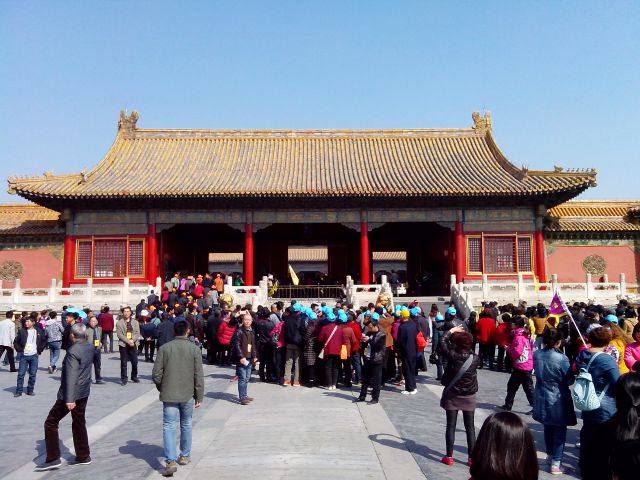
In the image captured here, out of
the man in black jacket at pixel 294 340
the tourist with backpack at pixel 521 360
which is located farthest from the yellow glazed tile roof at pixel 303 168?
the tourist with backpack at pixel 521 360

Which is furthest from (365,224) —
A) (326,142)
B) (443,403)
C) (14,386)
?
(443,403)

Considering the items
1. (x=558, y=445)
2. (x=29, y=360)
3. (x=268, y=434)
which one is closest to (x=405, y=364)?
(x=268, y=434)

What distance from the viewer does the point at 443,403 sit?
243 inches

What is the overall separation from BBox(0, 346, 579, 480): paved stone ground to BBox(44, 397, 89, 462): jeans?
18 centimetres

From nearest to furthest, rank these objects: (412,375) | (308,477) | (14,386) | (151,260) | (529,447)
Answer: (529,447), (308,477), (412,375), (14,386), (151,260)

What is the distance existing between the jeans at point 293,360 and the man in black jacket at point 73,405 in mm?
4736

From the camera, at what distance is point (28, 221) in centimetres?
2627

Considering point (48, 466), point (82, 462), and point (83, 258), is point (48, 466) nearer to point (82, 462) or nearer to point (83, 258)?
point (82, 462)

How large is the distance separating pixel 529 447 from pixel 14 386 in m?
10.8

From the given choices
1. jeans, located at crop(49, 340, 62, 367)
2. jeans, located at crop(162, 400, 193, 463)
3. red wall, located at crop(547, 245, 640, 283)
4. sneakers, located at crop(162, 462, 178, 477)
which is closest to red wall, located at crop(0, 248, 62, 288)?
jeans, located at crop(49, 340, 62, 367)

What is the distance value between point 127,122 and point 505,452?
29920mm

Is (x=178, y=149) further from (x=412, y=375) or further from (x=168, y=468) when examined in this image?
(x=168, y=468)

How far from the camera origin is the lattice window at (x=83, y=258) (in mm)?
24609

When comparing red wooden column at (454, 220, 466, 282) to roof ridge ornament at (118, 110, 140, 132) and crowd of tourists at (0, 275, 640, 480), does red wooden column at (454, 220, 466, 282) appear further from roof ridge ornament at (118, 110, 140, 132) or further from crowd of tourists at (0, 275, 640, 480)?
roof ridge ornament at (118, 110, 140, 132)
